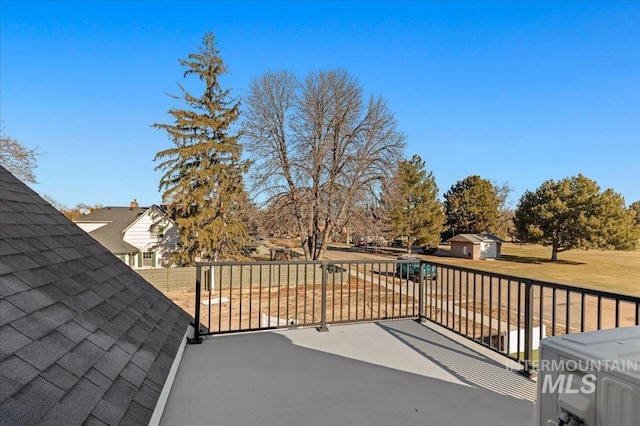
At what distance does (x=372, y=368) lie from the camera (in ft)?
8.22

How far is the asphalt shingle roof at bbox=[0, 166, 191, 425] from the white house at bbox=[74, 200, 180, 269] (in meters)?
14.4

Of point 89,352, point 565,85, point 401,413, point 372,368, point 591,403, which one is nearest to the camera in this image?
point 591,403

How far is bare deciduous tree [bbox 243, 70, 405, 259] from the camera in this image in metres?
14.1

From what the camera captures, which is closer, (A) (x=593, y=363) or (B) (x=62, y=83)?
(A) (x=593, y=363)

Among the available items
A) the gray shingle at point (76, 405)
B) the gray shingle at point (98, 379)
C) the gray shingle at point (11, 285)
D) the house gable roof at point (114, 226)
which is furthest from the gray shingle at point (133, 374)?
the house gable roof at point (114, 226)

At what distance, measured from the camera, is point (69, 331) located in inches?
53.9

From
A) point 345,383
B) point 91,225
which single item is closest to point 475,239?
point 91,225

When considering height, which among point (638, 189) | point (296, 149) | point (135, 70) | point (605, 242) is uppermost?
point (135, 70)

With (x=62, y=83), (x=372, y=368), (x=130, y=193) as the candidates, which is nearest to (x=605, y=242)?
(x=372, y=368)

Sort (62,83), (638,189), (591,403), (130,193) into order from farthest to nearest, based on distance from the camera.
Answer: (130,193) < (62,83) < (638,189) < (591,403)

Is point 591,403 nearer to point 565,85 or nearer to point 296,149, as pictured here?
point 565,85

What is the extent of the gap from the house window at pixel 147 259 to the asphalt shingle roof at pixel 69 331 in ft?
49.3

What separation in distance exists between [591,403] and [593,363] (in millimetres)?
96

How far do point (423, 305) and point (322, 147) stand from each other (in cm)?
1117
